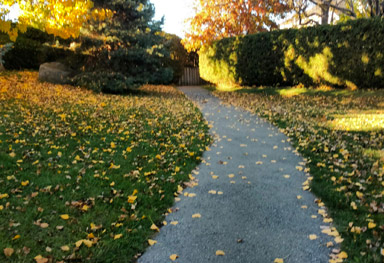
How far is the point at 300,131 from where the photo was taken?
7.66 metres

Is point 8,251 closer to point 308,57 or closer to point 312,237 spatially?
point 312,237

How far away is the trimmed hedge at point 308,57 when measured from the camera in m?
12.0

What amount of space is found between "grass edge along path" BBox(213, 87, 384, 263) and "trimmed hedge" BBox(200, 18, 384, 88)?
0.92m

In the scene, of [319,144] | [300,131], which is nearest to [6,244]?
[319,144]

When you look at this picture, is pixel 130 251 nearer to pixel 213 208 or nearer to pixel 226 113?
pixel 213 208

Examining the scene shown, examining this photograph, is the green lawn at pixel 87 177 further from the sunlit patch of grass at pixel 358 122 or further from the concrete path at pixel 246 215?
the sunlit patch of grass at pixel 358 122

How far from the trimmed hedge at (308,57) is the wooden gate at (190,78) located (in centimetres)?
554

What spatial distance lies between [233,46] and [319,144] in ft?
42.2

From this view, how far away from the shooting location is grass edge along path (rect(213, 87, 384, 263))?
3.30 meters

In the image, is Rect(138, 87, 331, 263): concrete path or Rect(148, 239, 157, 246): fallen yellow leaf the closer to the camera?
Rect(138, 87, 331, 263): concrete path

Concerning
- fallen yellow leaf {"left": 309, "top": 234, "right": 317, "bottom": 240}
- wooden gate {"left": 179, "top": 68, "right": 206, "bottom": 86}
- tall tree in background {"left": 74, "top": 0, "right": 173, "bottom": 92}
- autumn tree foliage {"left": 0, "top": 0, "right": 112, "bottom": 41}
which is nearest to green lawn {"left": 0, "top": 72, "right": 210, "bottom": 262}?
fallen yellow leaf {"left": 309, "top": 234, "right": 317, "bottom": 240}

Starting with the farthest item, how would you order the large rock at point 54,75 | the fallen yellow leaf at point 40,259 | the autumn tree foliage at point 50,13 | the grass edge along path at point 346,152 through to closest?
the large rock at point 54,75 → the autumn tree foliage at point 50,13 → the grass edge along path at point 346,152 → the fallen yellow leaf at point 40,259

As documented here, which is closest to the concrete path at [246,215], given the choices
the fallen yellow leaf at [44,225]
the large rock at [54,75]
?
the fallen yellow leaf at [44,225]

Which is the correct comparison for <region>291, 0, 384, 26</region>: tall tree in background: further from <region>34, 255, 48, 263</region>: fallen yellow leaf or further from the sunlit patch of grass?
<region>34, 255, 48, 263</region>: fallen yellow leaf
